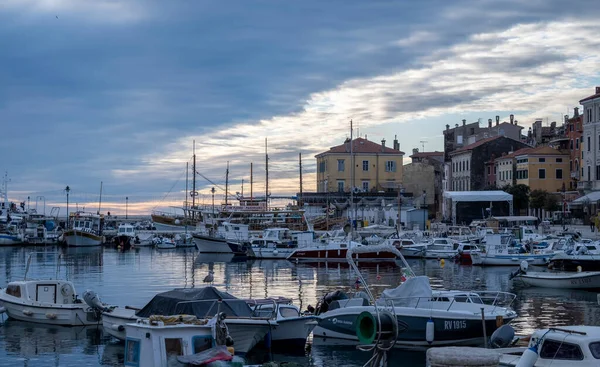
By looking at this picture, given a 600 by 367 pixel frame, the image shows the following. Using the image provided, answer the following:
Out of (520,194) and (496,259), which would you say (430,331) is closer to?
(496,259)

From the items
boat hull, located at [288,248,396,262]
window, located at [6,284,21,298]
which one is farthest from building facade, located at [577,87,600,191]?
window, located at [6,284,21,298]

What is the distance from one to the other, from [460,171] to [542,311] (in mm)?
76445

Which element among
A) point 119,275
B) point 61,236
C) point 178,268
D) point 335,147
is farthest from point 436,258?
point 61,236

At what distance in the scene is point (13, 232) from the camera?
110 meters

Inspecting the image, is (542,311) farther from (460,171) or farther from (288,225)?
(460,171)

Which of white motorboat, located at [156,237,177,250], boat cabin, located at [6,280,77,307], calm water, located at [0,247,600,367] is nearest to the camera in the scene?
calm water, located at [0,247,600,367]

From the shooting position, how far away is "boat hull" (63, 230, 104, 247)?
99.6m

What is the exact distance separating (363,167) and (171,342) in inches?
3745

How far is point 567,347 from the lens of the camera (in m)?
17.0

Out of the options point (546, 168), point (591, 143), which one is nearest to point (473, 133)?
point (546, 168)

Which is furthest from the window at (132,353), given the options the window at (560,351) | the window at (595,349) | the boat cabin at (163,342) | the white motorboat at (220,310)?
the window at (595,349)

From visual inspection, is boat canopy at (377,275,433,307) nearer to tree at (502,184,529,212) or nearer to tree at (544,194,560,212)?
tree at (544,194,560,212)

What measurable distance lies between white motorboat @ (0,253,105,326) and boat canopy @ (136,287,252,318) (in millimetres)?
5843

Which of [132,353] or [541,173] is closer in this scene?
[132,353]
